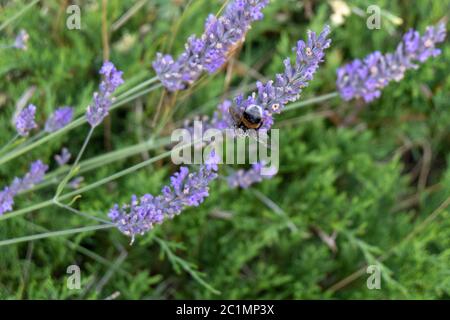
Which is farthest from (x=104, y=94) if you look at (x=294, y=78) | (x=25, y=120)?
(x=294, y=78)

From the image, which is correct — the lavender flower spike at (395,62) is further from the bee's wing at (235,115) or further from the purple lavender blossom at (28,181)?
Result: the purple lavender blossom at (28,181)

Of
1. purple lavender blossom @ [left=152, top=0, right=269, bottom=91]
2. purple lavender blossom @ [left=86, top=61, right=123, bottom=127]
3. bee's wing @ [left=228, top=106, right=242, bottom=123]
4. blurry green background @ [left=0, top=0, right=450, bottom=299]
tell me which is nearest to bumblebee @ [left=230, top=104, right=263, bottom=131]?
bee's wing @ [left=228, top=106, right=242, bottom=123]

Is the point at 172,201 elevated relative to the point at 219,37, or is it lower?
lower

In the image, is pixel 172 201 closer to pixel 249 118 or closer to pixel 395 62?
pixel 249 118

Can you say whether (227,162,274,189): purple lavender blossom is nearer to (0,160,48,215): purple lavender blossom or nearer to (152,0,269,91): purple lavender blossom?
(152,0,269,91): purple lavender blossom

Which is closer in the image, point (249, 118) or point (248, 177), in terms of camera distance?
point (249, 118)

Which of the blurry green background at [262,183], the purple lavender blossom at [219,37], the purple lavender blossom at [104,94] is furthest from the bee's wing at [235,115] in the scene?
the blurry green background at [262,183]
